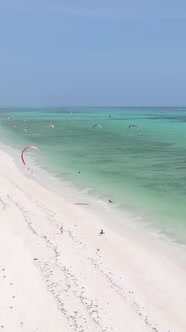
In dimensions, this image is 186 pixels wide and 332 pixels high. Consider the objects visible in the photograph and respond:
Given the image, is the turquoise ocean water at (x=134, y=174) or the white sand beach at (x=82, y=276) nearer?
the white sand beach at (x=82, y=276)

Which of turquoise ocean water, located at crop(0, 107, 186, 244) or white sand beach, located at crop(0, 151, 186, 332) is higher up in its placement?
turquoise ocean water, located at crop(0, 107, 186, 244)

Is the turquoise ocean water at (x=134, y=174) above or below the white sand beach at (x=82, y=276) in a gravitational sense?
above

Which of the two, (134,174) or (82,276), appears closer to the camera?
(82,276)

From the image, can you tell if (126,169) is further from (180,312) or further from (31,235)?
(180,312)

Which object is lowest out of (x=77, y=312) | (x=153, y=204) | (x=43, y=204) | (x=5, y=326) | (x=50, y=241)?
→ (x=5, y=326)

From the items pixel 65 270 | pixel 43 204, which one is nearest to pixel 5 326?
pixel 65 270

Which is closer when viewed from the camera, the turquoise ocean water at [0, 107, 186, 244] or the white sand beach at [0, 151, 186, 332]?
the white sand beach at [0, 151, 186, 332]

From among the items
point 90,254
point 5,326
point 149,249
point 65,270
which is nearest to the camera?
point 5,326

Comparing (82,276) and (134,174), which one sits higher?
(134,174)
